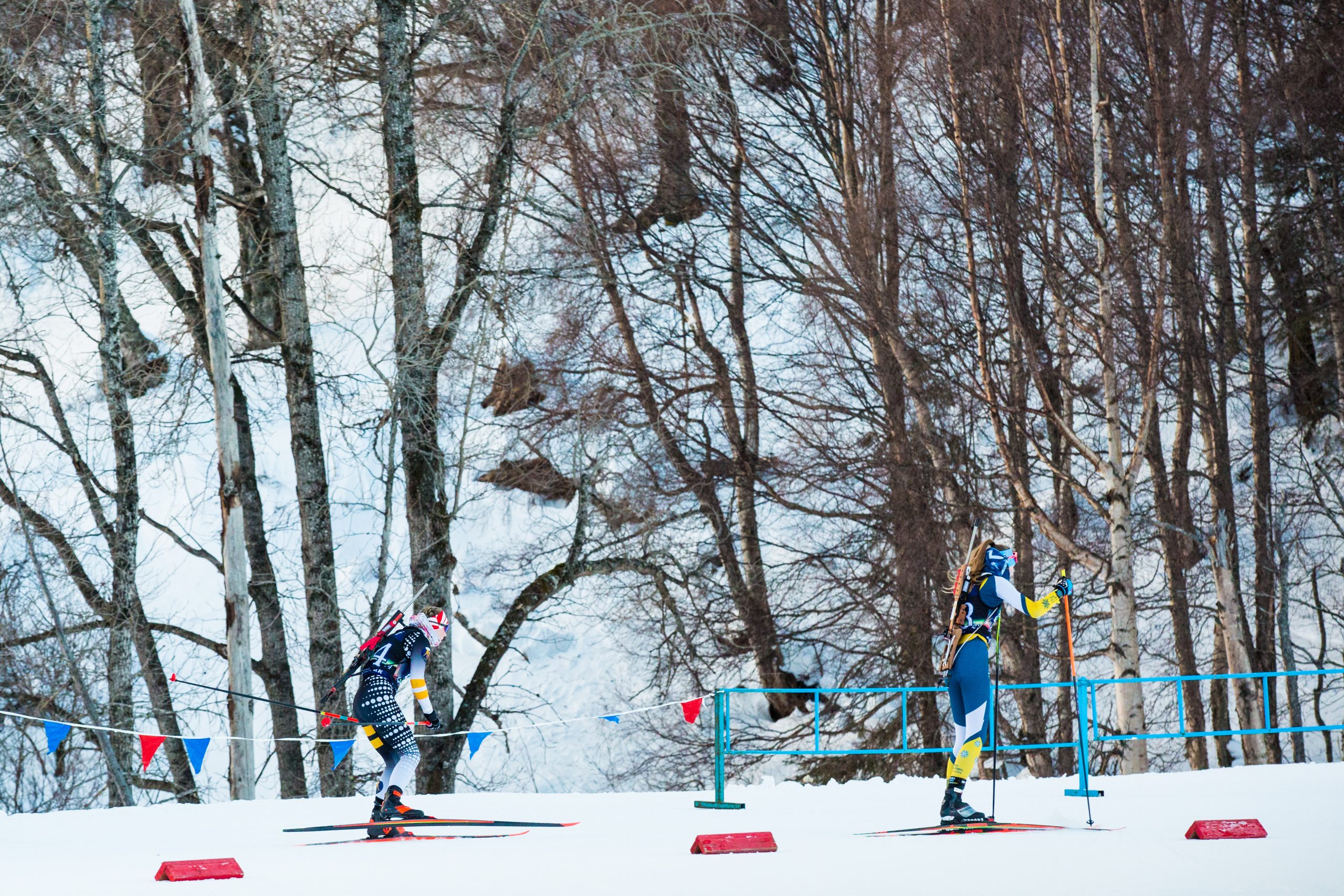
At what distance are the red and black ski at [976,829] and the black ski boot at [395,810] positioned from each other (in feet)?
11.1

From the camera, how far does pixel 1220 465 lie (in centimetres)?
2019

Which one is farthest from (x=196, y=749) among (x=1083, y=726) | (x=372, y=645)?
(x=1083, y=726)

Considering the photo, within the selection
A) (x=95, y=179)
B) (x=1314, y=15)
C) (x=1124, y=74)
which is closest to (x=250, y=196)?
(x=95, y=179)

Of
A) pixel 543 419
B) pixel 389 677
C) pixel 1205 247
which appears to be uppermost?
pixel 1205 247

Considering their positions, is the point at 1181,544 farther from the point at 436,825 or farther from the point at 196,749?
the point at 196,749

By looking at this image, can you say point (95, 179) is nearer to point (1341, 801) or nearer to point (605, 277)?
point (605, 277)

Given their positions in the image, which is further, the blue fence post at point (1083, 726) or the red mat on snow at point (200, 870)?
the blue fence post at point (1083, 726)

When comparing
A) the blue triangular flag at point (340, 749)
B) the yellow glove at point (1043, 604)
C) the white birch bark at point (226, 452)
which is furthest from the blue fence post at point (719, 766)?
the white birch bark at point (226, 452)

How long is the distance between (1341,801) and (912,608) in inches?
346

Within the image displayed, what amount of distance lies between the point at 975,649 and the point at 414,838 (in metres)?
4.29

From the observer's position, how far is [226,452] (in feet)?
54.8

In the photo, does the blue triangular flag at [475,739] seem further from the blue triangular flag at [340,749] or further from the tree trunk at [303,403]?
the tree trunk at [303,403]

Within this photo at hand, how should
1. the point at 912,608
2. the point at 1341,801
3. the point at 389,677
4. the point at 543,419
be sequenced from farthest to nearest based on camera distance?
the point at 543,419 → the point at 912,608 → the point at 1341,801 → the point at 389,677

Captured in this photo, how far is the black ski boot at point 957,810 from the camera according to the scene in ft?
30.3
